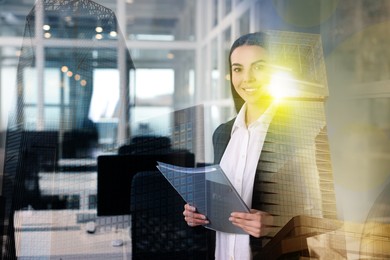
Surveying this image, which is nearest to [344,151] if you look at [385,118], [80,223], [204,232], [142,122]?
[385,118]

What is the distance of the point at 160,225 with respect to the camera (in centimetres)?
168

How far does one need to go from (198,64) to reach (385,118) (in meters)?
0.81

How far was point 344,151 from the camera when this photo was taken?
1.85 metres

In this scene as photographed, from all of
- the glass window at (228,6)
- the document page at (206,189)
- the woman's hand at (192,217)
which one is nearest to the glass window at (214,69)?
the glass window at (228,6)

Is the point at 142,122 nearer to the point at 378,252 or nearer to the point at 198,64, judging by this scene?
the point at 198,64

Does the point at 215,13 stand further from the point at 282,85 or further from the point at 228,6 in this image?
the point at 282,85

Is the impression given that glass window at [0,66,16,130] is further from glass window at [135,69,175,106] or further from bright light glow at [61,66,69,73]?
glass window at [135,69,175,106]

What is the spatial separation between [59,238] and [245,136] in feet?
2.27

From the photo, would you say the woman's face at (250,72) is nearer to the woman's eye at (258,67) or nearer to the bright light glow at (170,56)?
the woman's eye at (258,67)

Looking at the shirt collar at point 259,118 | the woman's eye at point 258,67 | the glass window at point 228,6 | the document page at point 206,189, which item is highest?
the glass window at point 228,6

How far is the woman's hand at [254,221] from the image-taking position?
5.56 ft

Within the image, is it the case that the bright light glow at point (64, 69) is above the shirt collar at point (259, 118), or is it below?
above

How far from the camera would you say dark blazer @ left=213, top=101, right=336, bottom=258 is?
172 cm

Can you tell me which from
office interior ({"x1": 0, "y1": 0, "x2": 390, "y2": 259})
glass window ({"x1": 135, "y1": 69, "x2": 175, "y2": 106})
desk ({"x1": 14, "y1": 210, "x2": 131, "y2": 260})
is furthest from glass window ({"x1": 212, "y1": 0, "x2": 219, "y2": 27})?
desk ({"x1": 14, "y1": 210, "x2": 131, "y2": 260})
